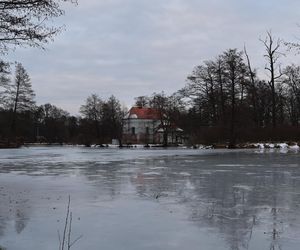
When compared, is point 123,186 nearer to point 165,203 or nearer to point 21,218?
point 165,203

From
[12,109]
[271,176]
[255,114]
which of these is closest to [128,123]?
[12,109]

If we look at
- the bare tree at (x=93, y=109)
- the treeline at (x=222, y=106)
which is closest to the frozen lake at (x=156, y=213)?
the treeline at (x=222, y=106)

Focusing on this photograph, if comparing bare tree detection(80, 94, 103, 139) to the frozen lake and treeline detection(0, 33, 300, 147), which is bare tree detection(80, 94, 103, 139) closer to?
treeline detection(0, 33, 300, 147)

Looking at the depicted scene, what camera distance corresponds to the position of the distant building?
9981 cm

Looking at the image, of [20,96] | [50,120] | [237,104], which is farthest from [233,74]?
[50,120]

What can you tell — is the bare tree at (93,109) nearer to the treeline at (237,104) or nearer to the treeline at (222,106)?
the treeline at (222,106)

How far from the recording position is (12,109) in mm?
86812

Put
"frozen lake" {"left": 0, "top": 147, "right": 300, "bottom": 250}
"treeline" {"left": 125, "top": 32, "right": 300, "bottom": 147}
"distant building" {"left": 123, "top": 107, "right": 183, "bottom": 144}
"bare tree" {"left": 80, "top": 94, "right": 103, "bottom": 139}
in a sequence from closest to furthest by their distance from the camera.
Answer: "frozen lake" {"left": 0, "top": 147, "right": 300, "bottom": 250} → "treeline" {"left": 125, "top": 32, "right": 300, "bottom": 147} → "distant building" {"left": 123, "top": 107, "right": 183, "bottom": 144} → "bare tree" {"left": 80, "top": 94, "right": 103, "bottom": 139}

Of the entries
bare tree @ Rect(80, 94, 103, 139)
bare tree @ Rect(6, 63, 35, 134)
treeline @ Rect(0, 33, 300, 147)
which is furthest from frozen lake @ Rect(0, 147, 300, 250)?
bare tree @ Rect(80, 94, 103, 139)

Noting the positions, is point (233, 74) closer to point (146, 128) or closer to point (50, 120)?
point (146, 128)

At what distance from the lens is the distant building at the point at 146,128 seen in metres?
99.8

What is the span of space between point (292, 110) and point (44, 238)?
82.2 metres

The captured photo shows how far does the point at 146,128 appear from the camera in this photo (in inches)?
4648

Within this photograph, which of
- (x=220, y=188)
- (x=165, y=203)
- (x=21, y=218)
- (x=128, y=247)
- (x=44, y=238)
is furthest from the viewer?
(x=220, y=188)
